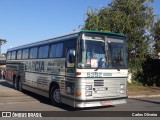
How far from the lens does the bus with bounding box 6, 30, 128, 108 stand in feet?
38.0

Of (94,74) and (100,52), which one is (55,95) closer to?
(94,74)

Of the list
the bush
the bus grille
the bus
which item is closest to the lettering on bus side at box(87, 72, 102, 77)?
the bus

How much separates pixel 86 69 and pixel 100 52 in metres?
1.03

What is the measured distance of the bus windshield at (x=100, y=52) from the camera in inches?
459

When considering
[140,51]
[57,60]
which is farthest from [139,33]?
[57,60]

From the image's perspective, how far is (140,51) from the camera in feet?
79.9

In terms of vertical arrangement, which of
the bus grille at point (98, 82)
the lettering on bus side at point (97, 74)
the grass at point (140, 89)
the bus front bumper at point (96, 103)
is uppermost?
the lettering on bus side at point (97, 74)

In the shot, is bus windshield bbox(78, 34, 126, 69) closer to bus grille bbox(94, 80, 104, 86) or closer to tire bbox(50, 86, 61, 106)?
bus grille bbox(94, 80, 104, 86)

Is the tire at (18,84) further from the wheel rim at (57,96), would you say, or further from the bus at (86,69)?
the wheel rim at (57,96)

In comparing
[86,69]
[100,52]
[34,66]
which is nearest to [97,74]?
[86,69]

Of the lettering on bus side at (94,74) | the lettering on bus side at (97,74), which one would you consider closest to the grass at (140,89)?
the lettering on bus side at (97,74)

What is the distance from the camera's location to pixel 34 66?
1642 centimetres

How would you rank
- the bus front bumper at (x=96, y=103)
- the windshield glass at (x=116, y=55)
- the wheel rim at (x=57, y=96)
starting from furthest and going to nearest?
the wheel rim at (x=57, y=96) → the windshield glass at (x=116, y=55) → the bus front bumper at (x=96, y=103)

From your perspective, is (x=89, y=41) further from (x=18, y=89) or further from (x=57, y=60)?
(x=18, y=89)
